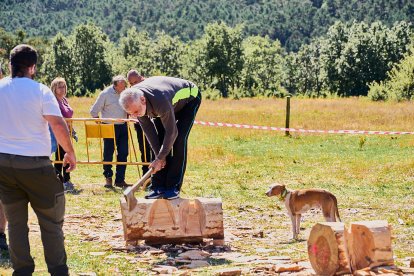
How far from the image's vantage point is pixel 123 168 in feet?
48.5

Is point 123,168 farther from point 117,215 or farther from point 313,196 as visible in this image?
point 313,196

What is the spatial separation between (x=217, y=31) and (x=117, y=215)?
89.2 metres

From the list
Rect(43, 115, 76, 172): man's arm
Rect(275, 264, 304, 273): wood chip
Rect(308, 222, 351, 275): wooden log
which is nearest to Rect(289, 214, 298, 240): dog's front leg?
Rect(275, 264, 304, 273): wood chip

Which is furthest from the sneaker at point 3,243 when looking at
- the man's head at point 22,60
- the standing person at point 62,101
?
the standing person at point 62,101

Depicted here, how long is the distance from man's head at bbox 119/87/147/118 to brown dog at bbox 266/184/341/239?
2230 mm

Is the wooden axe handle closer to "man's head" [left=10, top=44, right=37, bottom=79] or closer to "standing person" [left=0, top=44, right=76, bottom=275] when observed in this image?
"standing person" [left=0, top=44, right=76, bottom=275]

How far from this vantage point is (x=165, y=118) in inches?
325

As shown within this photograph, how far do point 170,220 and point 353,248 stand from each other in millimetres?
2701

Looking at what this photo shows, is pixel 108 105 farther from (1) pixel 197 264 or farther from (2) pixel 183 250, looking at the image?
(1) pixel 197 264

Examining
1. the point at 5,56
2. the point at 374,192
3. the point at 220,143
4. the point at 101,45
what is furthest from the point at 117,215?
the point at 101,45

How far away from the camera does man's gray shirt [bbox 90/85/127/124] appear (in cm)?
1468

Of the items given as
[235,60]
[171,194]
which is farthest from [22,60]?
[235,60]

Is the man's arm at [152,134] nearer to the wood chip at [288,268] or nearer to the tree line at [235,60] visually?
the wood chip at [288,268]

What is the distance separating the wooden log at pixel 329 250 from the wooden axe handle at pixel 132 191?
2.14 metres
